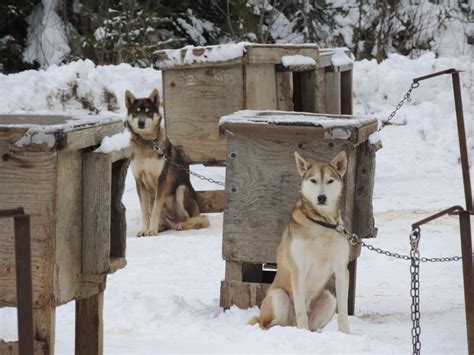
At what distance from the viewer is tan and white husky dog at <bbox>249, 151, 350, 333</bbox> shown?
559 cm

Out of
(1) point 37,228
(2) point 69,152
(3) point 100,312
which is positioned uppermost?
(2) point 69,152

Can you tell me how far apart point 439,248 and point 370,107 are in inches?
245

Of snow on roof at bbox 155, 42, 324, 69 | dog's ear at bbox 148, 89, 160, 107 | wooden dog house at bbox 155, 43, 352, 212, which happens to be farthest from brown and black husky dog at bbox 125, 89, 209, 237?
snow on roof at bbox 155, 42, 324, 69

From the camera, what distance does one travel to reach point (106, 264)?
4145 mm

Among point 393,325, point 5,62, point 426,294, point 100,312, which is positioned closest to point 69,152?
point 100,312

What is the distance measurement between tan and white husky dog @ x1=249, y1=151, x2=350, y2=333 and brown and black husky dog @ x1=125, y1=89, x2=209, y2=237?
13.5 ft

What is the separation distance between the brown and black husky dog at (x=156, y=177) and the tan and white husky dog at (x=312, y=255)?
410 centimetres

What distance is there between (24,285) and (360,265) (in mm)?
5108

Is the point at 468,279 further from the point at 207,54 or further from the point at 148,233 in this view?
the point at 148,233

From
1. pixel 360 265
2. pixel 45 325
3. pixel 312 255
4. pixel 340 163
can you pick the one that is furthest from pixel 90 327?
pixel 360 265

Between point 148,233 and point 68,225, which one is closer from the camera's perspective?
point 68,225

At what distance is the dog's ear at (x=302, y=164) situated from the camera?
566 cm

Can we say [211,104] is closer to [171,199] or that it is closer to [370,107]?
[171,199]

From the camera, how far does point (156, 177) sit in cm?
997
